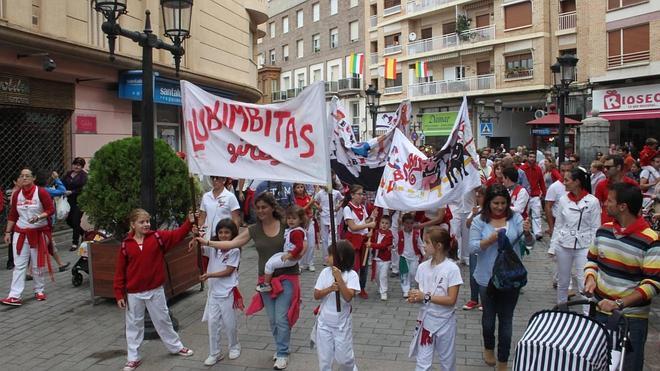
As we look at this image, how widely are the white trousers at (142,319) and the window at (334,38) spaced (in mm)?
47492

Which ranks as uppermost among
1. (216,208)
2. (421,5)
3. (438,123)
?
(421,5)

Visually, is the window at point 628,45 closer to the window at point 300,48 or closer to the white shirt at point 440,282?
the white shirt at point 440,282

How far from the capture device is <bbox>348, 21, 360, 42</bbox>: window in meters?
48.5

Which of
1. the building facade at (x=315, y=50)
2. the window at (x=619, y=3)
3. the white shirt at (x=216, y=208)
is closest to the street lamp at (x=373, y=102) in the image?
the window at (x=619, y=3)

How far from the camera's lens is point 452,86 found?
37438mm

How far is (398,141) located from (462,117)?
978mm

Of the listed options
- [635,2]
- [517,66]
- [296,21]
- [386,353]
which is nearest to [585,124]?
[635,2]

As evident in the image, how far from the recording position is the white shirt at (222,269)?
5.49 meters

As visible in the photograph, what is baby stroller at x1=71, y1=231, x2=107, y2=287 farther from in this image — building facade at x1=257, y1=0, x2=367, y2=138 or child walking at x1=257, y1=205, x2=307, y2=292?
building facade at x1=257, y1=0, x2=367, y2=138

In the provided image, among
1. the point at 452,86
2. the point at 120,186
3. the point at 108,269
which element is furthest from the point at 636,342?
the point at 452,86

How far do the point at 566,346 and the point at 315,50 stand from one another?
172 feet

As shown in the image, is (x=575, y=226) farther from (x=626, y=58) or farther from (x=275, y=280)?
(x=626, y=58)

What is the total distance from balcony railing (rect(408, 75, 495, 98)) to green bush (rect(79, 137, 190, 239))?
3055 cm

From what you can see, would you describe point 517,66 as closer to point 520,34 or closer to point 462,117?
point 520,34
